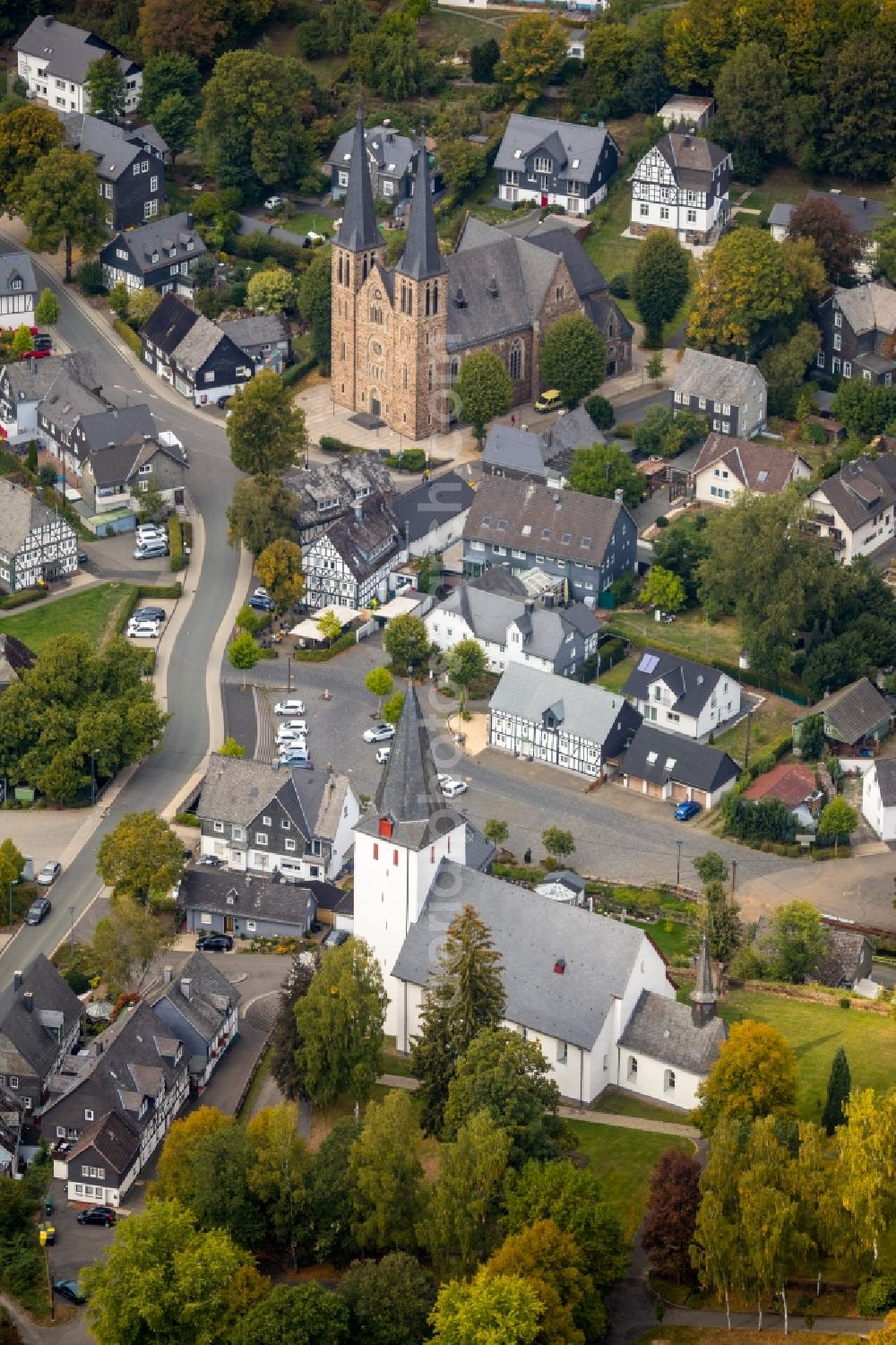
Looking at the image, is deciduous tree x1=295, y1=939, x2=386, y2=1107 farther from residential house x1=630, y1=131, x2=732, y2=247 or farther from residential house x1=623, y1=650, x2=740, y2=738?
residential house x1=630, y1=131, x2=732, y2=247

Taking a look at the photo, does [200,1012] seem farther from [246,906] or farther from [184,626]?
[184,626]

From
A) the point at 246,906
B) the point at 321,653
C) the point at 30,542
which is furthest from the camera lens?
the point at 30,542

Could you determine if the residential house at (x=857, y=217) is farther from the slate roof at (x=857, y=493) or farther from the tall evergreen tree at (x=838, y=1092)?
the tall evergreen tree at (x=838, y=1092)


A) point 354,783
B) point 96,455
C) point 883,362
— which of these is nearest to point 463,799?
point 354,783

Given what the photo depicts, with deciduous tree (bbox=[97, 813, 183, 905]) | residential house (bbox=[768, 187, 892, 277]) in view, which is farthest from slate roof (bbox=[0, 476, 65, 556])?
residential house (bbox=[768, 187, 892, 277])

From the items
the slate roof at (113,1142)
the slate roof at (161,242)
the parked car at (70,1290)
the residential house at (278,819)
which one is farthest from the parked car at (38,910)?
the slate roof at (161,242)

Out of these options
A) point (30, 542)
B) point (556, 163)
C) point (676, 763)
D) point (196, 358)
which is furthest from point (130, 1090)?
point (556, 163)
